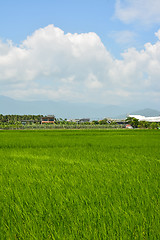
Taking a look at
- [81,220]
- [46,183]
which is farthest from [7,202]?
[81,220]

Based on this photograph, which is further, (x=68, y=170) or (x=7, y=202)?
(x=68, y=170)

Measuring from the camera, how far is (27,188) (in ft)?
9.97

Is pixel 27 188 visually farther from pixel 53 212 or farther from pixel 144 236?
pixel 144 236

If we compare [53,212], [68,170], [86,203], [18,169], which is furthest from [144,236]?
[18,169]

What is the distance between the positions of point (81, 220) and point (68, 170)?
236 centimetres

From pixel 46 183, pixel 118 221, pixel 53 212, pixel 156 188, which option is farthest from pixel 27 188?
pixel 156 188

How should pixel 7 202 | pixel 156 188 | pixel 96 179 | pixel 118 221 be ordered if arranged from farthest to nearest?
pixel 96 179
pixel 156 188
pixel 7 202
pixel 118 221

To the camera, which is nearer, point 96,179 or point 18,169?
point 96,179

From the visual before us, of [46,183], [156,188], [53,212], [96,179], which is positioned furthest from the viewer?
[96,179]

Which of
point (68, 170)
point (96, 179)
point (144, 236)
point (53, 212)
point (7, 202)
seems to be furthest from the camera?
point (68, 170)

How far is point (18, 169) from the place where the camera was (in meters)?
4.50

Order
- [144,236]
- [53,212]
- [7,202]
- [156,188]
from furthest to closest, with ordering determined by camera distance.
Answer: [156,188] < [7,202] < [53,212] < [144,236]

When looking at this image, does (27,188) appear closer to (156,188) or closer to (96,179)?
(96,179)

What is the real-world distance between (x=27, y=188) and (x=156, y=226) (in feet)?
5.76
